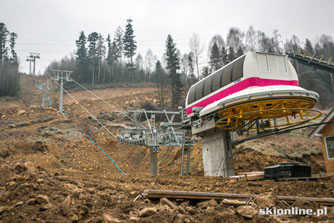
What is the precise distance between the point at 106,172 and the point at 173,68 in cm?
3416

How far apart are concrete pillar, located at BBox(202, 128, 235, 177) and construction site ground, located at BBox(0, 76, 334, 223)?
2.42m

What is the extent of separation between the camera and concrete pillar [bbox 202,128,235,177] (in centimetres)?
1846

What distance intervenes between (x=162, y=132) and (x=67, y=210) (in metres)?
18.2

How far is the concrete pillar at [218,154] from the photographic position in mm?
18464

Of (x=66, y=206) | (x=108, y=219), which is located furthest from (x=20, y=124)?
(x=108, y=219)

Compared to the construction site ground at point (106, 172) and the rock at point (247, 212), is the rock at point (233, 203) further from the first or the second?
the rock at point (247, 212)

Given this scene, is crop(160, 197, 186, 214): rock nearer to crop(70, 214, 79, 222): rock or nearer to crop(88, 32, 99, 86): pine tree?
crop(70, 214, 79, 222): rock

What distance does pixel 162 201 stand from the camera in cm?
729

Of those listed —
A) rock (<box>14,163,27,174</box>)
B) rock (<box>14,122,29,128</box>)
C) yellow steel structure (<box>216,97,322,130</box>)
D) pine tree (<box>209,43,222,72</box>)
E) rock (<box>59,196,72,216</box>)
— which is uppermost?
pine tree (<box>209,43,222,72</box>)

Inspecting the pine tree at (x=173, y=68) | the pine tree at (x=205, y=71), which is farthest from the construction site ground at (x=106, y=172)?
the pine tree at (x=205, y=71)

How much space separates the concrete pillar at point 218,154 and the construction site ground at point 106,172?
2.42 metres

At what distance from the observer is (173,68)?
178 ft

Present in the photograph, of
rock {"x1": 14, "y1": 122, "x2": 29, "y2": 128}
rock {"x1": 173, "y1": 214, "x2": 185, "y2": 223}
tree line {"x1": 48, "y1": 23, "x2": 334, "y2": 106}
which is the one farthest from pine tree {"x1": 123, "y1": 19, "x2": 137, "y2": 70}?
rock {"x1": 173, "y1": 214, "x2": 185, "y2": 223}

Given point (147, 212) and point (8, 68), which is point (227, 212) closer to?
point (147, 212)
